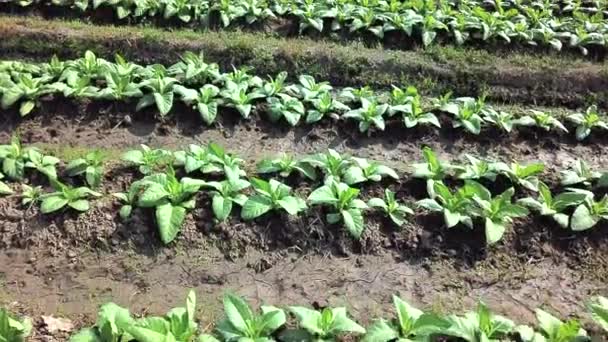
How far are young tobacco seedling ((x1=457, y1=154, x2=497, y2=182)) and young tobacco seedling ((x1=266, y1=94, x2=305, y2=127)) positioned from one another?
1.89 m

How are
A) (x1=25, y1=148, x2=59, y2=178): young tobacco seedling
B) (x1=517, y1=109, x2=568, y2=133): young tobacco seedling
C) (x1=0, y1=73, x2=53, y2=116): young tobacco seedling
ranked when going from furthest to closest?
(x1=517, y1=109, x2=568, y2=133): young tobacco seedling, (x1=0, y1=73, x2=53, y2=116): young tobacco seedling, (x1=25, y1=148, x2=59, y2=178): young tobacco seedling

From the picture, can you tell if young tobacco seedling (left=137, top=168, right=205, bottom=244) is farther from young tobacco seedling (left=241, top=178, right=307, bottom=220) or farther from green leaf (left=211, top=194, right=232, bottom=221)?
young tobacco seedling (left=241, top=178, right=307, bottom=220)

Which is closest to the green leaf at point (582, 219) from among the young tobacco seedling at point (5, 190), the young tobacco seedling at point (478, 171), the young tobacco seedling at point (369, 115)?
the young tobacco seedling at point (478, 171)

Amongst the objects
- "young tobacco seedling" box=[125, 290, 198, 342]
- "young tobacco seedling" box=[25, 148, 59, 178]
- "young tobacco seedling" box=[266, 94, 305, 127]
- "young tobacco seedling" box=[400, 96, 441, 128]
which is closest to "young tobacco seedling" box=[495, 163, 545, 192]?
"young tobacco seedling" box=[400, 96, 441, 128]

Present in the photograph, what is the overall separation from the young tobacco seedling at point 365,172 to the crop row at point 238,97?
0.97 metres

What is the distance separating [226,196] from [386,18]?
492cm

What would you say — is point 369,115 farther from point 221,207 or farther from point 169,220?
point 169,220

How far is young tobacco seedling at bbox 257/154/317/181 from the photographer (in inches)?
245

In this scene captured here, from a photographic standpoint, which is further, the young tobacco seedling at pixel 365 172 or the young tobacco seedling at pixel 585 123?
the young tobacco seedling at pixel 585 123

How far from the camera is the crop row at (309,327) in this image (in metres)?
4.35

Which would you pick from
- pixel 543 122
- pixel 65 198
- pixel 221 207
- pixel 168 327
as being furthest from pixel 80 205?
pixel 543 122

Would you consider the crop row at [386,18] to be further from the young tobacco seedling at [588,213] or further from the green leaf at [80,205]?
the green leaf at [80,205]

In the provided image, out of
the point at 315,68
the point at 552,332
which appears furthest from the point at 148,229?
the point at 315,68

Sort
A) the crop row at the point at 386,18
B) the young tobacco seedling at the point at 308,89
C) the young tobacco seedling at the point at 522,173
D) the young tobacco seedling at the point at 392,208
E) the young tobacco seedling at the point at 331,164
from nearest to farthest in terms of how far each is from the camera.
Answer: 1. the young tobacco seedling at the point at 392,208
2. the young tobacco seedling at the point at 331,164
3. the young tobacco seedling at the point at 522,173
4. the young tobacco seedling at the point at 308,89
5. the crop row at the point at 386,18
